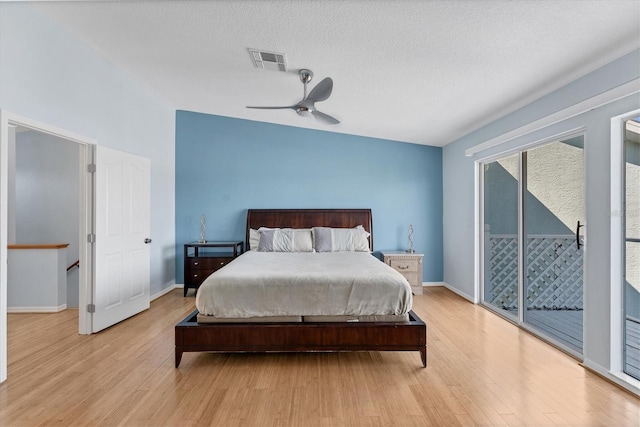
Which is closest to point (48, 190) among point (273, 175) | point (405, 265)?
point (273, 175)

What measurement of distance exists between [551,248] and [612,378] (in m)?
1.43

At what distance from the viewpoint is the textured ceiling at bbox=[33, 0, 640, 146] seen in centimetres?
206

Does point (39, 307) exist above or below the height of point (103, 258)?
below

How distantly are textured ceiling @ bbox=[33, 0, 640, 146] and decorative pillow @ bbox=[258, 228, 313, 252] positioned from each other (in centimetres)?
181

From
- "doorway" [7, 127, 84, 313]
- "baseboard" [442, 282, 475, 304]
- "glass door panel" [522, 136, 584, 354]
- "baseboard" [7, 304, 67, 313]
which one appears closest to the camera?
A: "glass door panel" [522, 136, 584, 354]

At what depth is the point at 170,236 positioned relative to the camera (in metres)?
5.07

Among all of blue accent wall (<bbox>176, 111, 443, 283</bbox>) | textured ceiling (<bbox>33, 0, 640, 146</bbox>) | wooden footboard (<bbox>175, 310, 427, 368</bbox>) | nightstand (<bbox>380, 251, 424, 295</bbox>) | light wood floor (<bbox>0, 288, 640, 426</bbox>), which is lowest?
light wood floor (<bbox>0, 288, 640, 426</bbox>)

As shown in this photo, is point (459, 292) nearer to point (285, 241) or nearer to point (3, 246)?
point (285, 241)

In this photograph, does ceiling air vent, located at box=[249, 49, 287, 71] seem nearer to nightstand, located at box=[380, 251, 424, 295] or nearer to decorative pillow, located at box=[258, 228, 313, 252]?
decorative pillow, located at box=[258, 228, 313, 252]

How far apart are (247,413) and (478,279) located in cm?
353

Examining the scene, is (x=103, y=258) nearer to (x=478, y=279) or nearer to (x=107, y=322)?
(x=107, y=322)

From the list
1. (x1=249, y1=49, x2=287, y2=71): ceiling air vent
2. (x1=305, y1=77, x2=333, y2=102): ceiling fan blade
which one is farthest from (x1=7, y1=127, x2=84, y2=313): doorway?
(x1=305, y1=77, x2=333, y2=102): ceiling fan blade

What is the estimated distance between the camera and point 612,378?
7.49ft

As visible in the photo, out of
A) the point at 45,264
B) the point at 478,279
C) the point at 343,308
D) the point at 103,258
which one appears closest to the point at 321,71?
the point at 343,308
